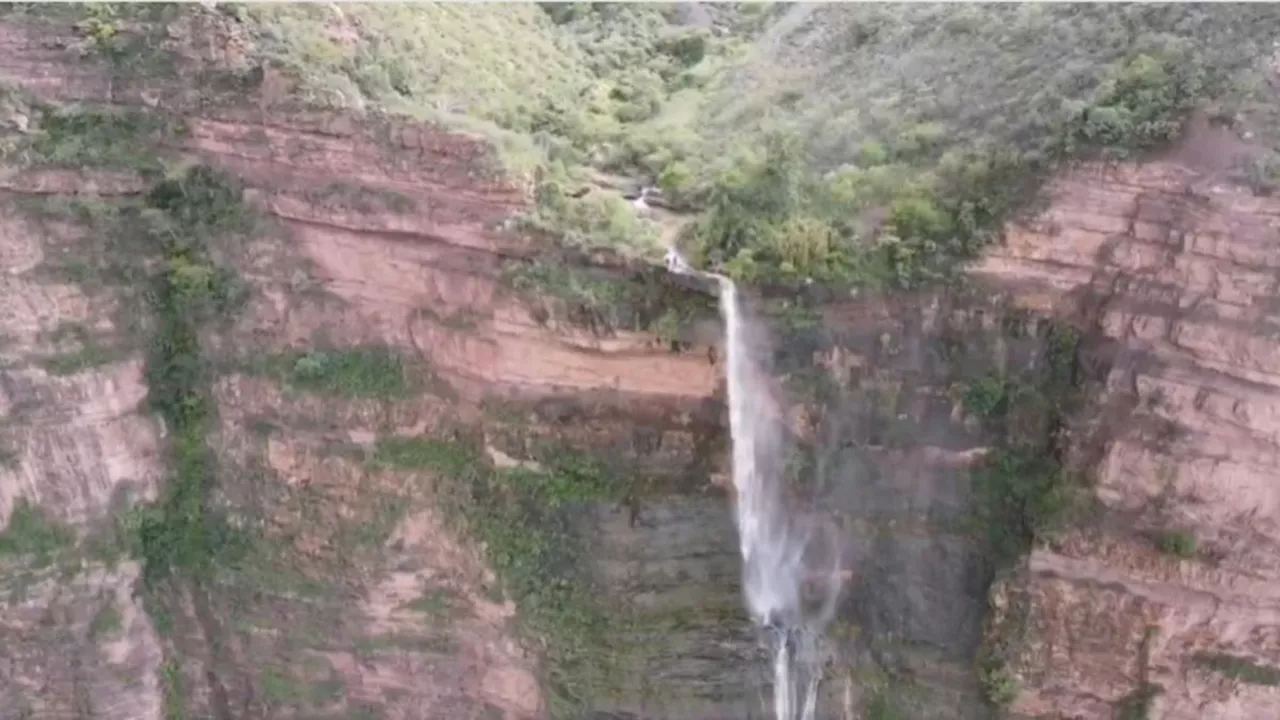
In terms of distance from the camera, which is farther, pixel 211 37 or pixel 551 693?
pixel 551 693

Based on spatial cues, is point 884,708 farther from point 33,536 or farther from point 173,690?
point 33,536

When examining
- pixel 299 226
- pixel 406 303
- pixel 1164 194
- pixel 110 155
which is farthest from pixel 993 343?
pixel 110 155

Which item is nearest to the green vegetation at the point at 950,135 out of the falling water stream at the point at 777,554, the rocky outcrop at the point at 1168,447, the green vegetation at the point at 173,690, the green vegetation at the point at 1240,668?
the rocky outcrop at the point at 1168,447

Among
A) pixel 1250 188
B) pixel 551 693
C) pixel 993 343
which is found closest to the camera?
pixel 1250 188

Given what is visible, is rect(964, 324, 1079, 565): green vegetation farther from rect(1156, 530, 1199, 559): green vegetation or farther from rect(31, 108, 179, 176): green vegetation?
rect(31, 108, 179, 176): green vegetation

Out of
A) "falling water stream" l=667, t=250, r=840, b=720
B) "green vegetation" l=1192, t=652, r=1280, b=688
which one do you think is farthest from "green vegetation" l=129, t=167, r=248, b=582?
"green vegetation" l=1192, t=652, r=1280, b=688

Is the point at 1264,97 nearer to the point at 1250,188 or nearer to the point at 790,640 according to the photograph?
the point at 1250,188
